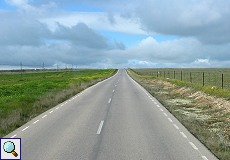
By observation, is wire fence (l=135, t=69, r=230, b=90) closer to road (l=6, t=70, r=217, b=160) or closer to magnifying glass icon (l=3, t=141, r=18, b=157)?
road (l=6, t=70, r=217, b=160)

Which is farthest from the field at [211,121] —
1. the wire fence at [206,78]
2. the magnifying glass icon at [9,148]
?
the wire fence at [206,78]

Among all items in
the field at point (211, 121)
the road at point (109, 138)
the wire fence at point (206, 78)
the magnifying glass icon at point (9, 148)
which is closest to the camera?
the magnifying glass icon at point (9, 148)

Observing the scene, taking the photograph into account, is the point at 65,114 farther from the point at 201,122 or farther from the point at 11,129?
the point at 201,122

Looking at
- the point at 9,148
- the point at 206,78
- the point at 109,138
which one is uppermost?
the point at 9,148

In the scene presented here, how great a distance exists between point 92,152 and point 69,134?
10.7ft

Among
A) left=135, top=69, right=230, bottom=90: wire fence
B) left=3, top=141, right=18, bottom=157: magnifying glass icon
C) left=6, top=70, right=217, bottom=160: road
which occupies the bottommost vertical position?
left=6, top=70, right=217, bottom=160: road

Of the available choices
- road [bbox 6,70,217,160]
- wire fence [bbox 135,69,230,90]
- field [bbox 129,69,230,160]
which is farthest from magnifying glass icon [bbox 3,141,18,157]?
wire fence [bbox 135,69,230,90]

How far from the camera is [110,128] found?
47.9ft

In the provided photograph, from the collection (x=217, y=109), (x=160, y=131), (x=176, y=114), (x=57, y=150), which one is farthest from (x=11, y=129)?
(x=217, y=109)

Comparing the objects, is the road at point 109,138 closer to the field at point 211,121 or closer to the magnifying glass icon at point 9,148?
A: the field at point 211,121

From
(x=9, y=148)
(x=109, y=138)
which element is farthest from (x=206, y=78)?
(x=9, y=148)

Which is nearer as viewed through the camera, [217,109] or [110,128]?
[110,128]

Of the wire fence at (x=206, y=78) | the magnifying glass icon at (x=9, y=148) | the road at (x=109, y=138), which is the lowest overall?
the road at (x=109, y=138)

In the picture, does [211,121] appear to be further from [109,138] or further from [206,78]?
[206,78]
